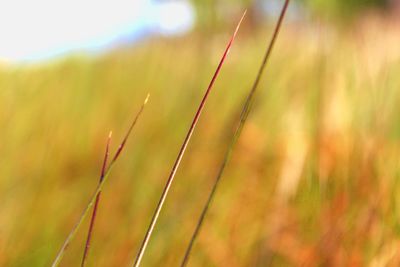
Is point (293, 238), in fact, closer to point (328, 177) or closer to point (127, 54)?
point (328, 177)

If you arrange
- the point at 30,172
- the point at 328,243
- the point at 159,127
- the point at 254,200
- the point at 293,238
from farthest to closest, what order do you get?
the point at 159,127, the point at 30,172, the point at 254,200, the point at 293,238, the point at 328,243

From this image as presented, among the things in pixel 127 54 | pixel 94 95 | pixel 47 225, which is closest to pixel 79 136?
pixel 94 95

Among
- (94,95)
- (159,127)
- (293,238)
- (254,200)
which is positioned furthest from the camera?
(94,95)

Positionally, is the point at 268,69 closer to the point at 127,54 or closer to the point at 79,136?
the point at 79,136

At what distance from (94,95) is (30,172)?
0.55 metres

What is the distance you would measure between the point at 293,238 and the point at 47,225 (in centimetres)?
40

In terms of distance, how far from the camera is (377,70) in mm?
996

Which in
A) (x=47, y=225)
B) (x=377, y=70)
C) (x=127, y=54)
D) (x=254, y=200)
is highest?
(x=127, y=54)

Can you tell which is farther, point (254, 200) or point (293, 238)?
point (254, 200)

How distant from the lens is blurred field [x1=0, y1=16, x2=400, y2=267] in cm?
68

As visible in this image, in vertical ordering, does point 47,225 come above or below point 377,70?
below

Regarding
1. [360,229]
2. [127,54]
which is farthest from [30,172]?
[127,54]

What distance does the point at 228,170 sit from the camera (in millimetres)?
1070

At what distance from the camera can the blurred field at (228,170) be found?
68cm
